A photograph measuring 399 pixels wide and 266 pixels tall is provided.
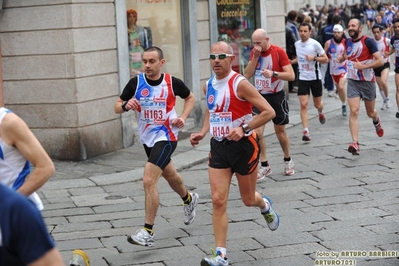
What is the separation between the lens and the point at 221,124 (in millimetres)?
6680

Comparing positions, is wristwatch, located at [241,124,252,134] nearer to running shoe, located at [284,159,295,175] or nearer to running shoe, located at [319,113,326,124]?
running shoe, located at [284,159,295,175]

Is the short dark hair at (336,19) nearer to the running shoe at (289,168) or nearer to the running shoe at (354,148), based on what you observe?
the running shoe at (354,148)

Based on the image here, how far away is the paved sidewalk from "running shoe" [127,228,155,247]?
0.09 meters

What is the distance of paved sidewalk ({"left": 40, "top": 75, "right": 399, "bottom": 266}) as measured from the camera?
673 centimetres

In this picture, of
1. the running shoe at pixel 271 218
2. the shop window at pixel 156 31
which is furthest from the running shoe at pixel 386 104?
the running shoe at pixel 271 218

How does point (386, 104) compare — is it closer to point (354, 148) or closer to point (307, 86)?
point (307, 86)

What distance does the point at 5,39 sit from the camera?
11781 millimetres

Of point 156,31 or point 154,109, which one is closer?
point 154,109

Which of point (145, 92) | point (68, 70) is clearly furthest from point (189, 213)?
point (68, 70)

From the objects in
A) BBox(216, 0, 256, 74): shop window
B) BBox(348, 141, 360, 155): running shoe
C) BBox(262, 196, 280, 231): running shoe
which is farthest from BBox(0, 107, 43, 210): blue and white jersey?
BBox(216, 0, 256, 74): shop window

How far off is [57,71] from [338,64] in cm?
596

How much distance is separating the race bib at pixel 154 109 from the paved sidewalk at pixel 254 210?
1.00 meters

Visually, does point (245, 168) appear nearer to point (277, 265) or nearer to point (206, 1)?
point (277, 265)

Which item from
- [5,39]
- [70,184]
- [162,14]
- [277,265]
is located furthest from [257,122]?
[162,14]
